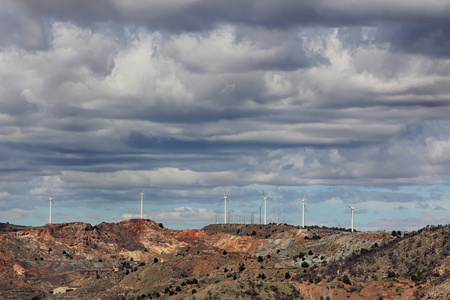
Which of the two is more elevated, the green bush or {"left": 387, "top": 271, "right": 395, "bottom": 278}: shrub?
{"left": 387, "top": 271, "right": 395, "bottom": 278}: shrub

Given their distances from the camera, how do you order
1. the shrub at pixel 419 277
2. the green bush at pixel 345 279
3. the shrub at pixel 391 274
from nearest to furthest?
the shrub at pixel 419 277
the shrub at pixel 391 274
the green bush at pixel 345 279

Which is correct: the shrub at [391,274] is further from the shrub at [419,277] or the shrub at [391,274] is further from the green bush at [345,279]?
the green bush at [345,279]

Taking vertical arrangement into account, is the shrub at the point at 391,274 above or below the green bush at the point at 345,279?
above

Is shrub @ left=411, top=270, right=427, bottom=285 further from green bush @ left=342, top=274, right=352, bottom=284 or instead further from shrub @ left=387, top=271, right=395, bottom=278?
green bush @ left=342, top=274, right=352, bottom=284

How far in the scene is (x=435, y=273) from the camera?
151500mm

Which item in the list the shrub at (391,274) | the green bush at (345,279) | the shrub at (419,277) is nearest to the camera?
the shrub at (419,277)

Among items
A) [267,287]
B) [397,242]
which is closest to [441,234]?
[397,242]

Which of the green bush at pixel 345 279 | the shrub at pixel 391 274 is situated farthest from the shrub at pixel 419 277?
the green bush at pixel 345 279

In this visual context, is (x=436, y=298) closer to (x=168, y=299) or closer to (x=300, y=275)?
(x=300, y=275)

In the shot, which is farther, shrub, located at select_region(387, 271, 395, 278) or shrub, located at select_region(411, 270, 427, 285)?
shrub, located at select_region(387, 271, 395, 278)

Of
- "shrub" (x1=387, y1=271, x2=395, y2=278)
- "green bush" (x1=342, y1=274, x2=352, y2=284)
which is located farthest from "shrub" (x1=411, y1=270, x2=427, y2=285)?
"green bush" (x1=342, y1=274, x2=352, y2=284)

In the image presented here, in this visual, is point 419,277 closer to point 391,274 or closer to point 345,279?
point 391,274

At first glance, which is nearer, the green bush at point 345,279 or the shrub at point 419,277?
the shrub at point 419,277

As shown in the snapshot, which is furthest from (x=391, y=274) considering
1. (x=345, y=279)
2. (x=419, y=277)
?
(x=345, y=279)
